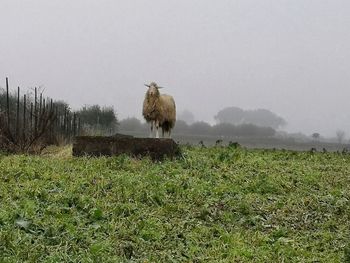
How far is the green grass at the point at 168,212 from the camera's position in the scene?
6.38 metres

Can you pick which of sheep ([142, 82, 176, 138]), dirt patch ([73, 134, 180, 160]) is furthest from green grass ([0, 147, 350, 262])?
sheep ([142, 82, 176, 138])

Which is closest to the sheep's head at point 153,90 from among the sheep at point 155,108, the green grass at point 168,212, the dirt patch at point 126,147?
the sheep at point 155,108

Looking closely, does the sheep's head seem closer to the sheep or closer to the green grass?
the sheep

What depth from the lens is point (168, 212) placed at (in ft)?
26.9

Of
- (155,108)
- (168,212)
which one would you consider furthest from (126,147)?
(168,212)

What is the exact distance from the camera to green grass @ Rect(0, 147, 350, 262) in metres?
6.38

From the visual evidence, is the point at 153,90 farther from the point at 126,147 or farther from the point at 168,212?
the point at 168,212

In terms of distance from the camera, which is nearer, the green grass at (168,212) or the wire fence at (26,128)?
the green grass at (168,212)

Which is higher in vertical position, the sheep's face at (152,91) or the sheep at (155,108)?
the sheep's face at (152,91)

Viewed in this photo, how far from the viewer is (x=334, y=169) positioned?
13461mm

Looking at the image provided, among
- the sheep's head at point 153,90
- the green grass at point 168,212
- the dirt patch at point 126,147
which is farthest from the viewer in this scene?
the sheep's head at point 153,90

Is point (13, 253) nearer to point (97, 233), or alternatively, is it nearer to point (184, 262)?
point (97, 233)

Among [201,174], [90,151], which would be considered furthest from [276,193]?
[90,151]

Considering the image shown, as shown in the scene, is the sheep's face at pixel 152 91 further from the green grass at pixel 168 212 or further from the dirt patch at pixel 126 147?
the green grass at pixel 168 212
